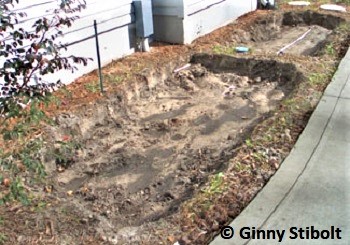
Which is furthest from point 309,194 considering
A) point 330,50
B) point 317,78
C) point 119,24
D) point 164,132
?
point 119,24

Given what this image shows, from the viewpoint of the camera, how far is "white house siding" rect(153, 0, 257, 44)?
23.8ft

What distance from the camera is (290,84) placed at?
20.0ft

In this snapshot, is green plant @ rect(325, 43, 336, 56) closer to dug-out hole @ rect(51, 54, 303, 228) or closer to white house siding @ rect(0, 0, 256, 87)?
dug-out hole @ rect(51, 54, 303, 228)

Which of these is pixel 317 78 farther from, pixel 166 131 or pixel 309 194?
pixel 309 194

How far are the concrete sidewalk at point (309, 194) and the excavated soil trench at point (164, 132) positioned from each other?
2.29 ft

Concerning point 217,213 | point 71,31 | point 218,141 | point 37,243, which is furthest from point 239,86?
point 37,243

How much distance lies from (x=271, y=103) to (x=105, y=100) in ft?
6.98

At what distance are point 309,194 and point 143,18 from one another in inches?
175

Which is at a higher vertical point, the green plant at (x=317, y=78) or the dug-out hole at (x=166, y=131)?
the green plant at (x=317, y=78)

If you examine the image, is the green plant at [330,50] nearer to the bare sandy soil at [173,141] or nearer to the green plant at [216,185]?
the bare sandy soil at [173,141]

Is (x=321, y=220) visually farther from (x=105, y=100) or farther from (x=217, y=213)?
(x=105, y=100)

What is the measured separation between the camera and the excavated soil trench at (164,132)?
3.79 metres

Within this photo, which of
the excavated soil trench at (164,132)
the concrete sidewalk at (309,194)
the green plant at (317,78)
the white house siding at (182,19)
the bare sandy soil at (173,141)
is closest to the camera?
the concrete sidewalk at (309,194)

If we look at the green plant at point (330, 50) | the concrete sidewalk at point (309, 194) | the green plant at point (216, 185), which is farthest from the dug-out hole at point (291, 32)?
the green plant at point (216, 185)
